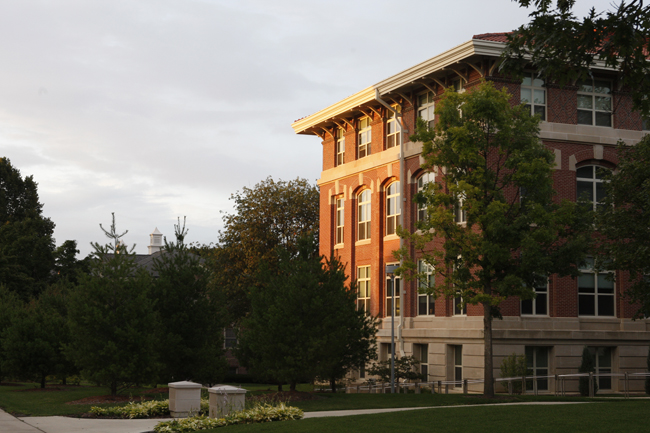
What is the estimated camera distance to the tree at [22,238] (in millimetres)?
53219

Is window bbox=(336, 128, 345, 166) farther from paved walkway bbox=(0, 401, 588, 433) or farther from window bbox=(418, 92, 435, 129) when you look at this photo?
paved walkway bbox=(0, 401, 588, 433)

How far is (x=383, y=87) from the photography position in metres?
38.6

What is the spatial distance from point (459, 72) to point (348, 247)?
521 inches

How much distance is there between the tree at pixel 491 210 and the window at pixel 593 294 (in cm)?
754

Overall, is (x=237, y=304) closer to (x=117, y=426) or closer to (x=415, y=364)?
(x=415, y=364)

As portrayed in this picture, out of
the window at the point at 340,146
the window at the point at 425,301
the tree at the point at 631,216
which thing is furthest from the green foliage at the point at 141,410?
the window at the point at 340,146

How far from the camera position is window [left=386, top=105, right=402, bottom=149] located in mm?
39344

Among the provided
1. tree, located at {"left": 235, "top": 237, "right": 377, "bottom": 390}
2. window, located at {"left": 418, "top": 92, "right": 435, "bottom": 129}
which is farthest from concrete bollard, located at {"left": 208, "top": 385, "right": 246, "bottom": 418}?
window, located at {"left": 418, "top": 92, "right": 435, "bottom": 129}

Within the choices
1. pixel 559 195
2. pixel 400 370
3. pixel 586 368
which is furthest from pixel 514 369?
pixel 559 195

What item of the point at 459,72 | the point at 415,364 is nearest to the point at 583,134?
the point at 459,72

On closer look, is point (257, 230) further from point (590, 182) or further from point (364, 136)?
point (590, 182)

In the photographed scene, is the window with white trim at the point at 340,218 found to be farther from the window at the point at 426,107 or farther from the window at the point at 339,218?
the window at the point at 426,107

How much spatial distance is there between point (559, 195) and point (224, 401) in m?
20.4

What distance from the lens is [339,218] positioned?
45.2 meters
